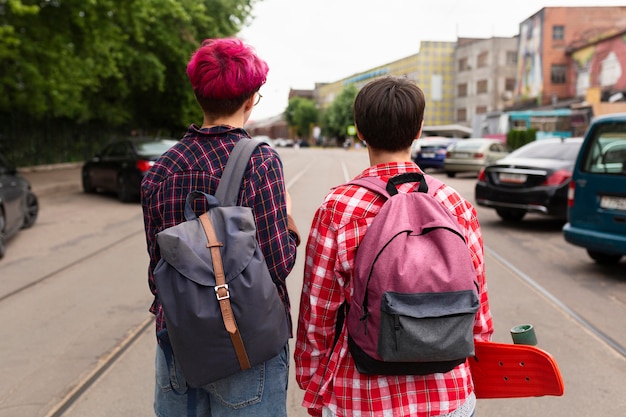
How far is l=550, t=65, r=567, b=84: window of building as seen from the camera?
53938 millimetres

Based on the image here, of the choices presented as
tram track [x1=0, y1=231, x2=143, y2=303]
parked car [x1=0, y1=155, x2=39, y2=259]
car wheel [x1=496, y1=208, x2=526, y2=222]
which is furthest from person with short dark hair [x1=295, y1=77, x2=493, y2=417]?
car wheel [x1=496, y1=208, x2=526, y2=222]

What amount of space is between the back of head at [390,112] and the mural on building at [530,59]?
5793 centimetres

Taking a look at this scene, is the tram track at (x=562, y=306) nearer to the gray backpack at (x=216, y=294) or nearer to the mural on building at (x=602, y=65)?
the gray backpack at (x=216, y=294)

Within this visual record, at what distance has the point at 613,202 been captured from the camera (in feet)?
21.2

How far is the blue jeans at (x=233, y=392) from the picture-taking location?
5.64 feet

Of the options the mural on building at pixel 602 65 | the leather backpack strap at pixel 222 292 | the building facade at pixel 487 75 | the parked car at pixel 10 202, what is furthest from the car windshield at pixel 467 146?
the building facade at pixel 487 75

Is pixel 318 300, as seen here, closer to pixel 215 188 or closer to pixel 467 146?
pixel 215 188

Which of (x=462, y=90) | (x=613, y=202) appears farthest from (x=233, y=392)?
(x=462, y=90)

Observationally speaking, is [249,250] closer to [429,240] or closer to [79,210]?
[429,240]

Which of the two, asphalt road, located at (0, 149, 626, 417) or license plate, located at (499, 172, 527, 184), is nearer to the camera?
asphalt road, located at (0, 149, 626, 417)

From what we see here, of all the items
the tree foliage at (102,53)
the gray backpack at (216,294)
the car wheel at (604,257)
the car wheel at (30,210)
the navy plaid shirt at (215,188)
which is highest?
the tree foliage at (102,53)

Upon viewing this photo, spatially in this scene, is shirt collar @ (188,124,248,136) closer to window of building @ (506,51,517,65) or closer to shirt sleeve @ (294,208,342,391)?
shirt sleeve @ (294,208,342,391)

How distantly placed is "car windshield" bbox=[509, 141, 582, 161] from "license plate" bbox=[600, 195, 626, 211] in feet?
12.7

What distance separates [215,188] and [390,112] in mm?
550
